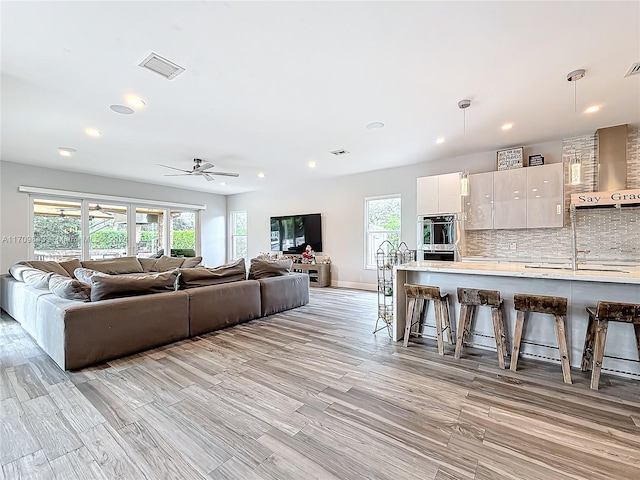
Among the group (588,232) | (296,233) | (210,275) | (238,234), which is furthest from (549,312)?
(238,234)

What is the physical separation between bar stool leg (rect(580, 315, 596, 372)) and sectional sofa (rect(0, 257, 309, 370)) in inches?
150

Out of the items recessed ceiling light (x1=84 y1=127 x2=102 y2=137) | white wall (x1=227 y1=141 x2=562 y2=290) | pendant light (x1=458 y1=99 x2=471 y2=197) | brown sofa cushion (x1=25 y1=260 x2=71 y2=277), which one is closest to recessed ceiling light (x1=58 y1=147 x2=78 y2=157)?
recessed ceiling light (x1=84 y1=127 x2=102 y2=137)

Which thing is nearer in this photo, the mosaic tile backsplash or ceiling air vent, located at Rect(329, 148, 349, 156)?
the mosaic tile backsplash

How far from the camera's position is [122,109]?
3465 mm

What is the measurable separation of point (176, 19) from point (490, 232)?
5.43 meters

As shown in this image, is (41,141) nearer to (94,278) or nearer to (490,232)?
(94,278)

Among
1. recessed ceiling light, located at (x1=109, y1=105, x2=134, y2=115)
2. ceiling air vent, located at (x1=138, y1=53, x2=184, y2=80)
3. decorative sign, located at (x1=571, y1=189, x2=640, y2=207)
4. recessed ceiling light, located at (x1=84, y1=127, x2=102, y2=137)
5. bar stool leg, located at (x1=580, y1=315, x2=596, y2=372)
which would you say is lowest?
bar stool leg, located at (x1=580, y1=315, x2=596, y2=372)

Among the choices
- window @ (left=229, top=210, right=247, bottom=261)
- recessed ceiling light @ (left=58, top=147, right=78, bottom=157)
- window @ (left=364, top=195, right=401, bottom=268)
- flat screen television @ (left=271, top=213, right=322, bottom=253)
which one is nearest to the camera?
recessed ceiling light @ (left=58, top=147, right=78, bottom=157)

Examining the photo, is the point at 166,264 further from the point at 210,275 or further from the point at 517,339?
the point at 517,339

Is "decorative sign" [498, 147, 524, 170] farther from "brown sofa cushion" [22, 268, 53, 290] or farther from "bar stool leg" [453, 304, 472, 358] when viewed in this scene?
"brown sofa cushion" [22, 268, 53, 290]

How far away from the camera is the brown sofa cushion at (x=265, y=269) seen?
472 centimetres

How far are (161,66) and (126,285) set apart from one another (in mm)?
2282

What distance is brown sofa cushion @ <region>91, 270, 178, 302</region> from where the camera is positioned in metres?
3.07

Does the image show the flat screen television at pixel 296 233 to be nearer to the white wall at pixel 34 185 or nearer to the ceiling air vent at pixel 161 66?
the white wall at pixel 34 185
